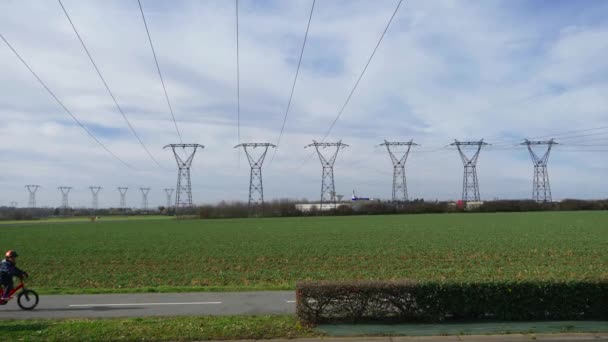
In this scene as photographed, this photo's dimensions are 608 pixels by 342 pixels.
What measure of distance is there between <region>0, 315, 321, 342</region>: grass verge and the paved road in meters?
1.64

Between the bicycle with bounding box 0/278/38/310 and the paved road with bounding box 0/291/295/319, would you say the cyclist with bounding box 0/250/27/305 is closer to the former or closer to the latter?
the bicycle with bounding box 0/278/38/310

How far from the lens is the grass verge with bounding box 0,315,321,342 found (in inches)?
359

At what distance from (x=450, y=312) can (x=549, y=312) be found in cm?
189

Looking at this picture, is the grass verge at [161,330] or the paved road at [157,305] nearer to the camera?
the grass verge at [161,330]

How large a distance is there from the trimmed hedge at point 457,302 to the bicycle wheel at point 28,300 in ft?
24.7

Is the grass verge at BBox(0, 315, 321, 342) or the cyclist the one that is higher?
the cyclist

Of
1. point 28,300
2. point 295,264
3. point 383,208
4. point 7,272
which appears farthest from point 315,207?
point 7,272

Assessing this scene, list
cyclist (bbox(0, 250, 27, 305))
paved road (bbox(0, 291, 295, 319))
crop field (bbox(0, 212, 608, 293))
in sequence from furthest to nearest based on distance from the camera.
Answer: crop field (bbox(0, 212, 608, 293))
cyclist (bbox(0, 250, 27, 305))
paved road (bbox(0, 291, 295, 319))

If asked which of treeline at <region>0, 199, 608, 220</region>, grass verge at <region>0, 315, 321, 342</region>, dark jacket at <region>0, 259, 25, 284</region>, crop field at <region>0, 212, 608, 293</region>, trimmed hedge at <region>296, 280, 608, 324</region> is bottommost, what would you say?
crop field at <region>0, 212, 608, 293</region>

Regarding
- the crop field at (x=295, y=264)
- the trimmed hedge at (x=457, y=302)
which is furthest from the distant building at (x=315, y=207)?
the trimmed hedge at (x=457, y=302)

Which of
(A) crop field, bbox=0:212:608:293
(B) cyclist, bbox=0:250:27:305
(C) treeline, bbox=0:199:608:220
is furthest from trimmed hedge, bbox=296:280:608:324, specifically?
(C) treeline, bbox=0:199:608:220

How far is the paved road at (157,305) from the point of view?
1219cm

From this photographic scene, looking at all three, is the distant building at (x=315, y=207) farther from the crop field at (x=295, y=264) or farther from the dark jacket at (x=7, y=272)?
the dark jacket at (x=7, y=272)

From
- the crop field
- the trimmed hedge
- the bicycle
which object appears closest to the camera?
the trimmed hedge
